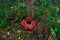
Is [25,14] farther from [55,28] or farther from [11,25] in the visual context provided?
[55,28]

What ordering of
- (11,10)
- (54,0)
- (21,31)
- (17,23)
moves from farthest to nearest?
(54,0) → (11,10) → (17,23) → (21,31)

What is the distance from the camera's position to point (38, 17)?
18.0 ft

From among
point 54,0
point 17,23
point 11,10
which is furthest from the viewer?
point 54,0

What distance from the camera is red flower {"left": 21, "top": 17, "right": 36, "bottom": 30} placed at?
5.21 m

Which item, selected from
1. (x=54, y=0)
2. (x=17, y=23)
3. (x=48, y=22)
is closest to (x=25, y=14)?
(x=17, y=23)

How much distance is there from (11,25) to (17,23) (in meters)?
0.19

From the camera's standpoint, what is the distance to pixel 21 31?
16.6ft

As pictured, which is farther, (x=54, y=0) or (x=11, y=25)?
(x=54, y=0)

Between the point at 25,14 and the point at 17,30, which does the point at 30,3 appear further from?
the point at 17,30

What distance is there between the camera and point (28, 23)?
5.35m

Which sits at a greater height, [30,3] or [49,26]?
[30,3]

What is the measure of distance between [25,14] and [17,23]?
0.37 meters

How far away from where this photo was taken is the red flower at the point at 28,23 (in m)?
5.21

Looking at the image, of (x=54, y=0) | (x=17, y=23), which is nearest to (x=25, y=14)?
(x=17, y=23)
